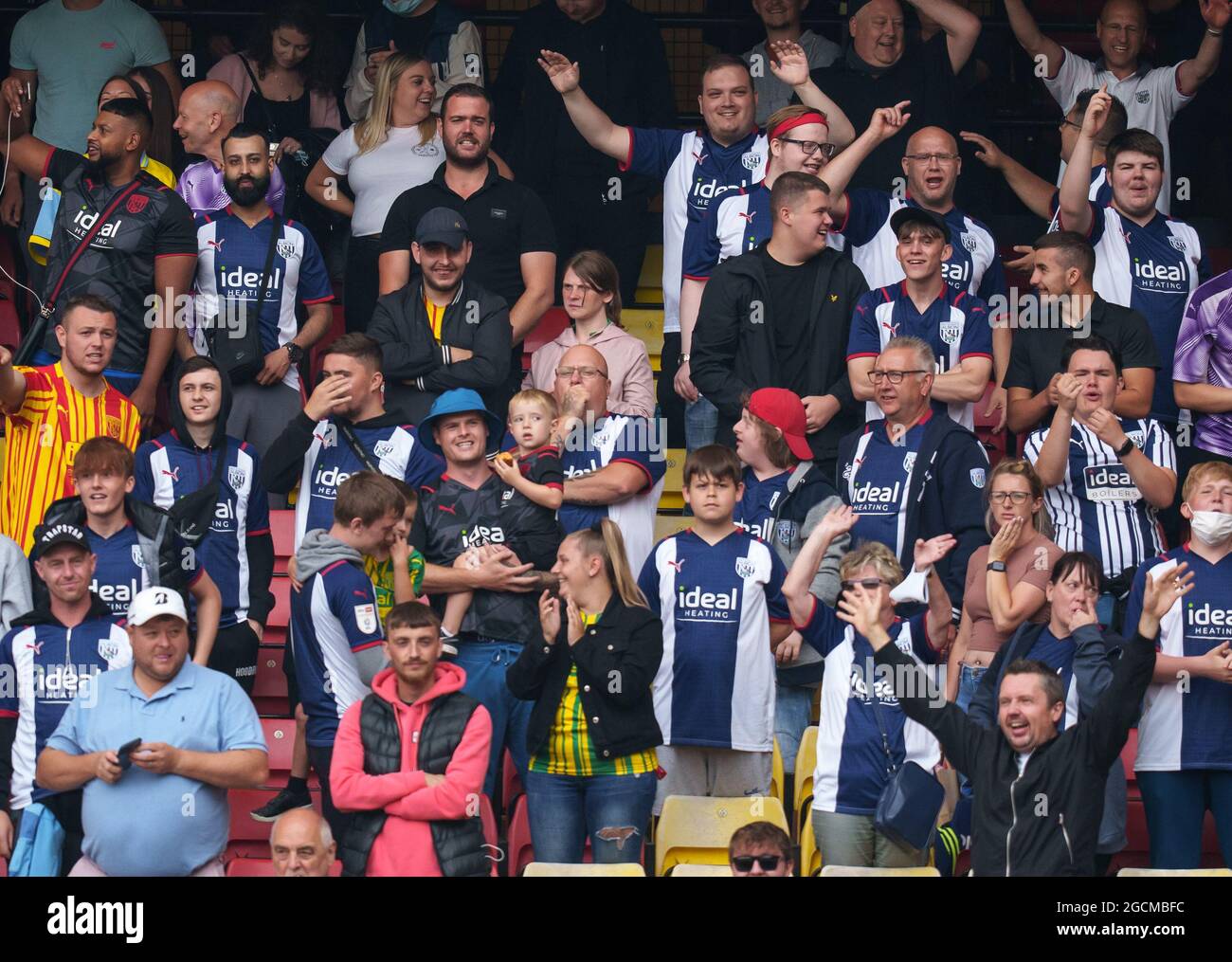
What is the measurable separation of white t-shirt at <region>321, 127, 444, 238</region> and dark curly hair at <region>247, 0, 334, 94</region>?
0.87m

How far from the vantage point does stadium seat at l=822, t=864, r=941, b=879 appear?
7350mm

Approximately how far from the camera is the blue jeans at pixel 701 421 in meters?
9.83

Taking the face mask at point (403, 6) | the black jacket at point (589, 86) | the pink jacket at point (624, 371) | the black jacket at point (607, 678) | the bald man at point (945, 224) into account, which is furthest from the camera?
the face mask at point (403, 6)

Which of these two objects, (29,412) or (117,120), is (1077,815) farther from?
(117,120)

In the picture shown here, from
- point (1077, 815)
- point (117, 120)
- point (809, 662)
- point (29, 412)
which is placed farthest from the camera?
point (117, 120)

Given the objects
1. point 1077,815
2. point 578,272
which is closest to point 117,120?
point 578,272

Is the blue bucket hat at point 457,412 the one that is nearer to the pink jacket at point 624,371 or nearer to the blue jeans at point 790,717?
the pink jacket at point 624,371

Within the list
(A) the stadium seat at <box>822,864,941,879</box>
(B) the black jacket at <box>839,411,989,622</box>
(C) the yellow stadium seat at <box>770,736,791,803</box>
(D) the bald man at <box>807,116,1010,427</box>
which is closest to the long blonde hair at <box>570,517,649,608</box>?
(C) the yellow stadium seat at <box>770,736,791,803</box>

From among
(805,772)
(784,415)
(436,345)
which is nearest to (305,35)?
(436,345)

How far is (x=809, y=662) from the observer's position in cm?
861

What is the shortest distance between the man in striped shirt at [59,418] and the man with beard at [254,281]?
26.0 inches

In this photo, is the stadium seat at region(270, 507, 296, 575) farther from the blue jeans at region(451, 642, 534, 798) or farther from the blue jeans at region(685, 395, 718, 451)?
the blue jeans at region(685, 395, 718, 451)

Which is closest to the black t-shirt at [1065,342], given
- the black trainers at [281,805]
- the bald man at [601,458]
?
the bald man at [601,458]

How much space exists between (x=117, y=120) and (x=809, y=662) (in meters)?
4.08
